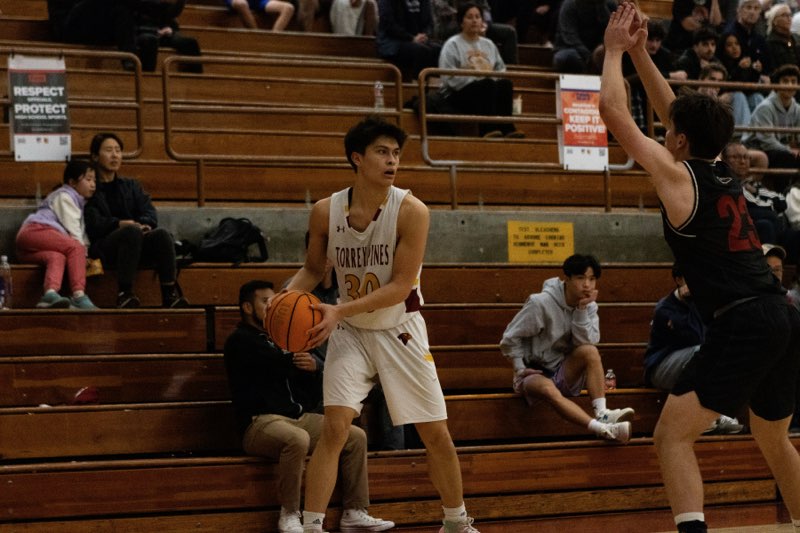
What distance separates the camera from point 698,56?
11617mm

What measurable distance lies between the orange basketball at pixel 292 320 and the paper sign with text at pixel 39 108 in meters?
3.40

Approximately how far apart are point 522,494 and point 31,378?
270cm

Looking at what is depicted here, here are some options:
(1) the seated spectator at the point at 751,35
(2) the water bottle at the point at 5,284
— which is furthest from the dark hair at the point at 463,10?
(2) the water bottle at the point at 5,284

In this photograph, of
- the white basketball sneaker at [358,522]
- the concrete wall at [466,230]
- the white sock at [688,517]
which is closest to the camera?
the white sock at [688,517]

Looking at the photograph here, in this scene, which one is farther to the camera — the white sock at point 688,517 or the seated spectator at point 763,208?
the seated spectator at point 763,208

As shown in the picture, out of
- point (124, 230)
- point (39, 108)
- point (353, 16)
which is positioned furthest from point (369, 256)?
point (353, 16)

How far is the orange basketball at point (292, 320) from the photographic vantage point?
534cm

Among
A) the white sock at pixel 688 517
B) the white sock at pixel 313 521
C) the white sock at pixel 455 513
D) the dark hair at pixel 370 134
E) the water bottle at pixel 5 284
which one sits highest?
the dark hair at pixel 370 134

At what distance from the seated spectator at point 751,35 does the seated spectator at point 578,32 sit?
52.2 inches

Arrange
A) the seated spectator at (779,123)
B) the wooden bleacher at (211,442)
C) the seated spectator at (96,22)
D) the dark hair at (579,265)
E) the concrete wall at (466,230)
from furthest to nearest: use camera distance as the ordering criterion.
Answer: the seated spectator at (779,123)
the seated spectator at (96,22)
the concrete wall at (466,230)
the dark hair at (579,265)
the wooden bleacher at (211,442)

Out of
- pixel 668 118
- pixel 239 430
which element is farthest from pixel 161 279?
pixel 668 118

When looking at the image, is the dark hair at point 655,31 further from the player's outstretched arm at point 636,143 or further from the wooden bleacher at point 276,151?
the player's outstretched arm at point 636,143

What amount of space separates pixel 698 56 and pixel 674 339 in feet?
15.3

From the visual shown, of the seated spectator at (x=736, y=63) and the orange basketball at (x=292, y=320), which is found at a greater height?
the seated spectator at (x=736, y=63)
